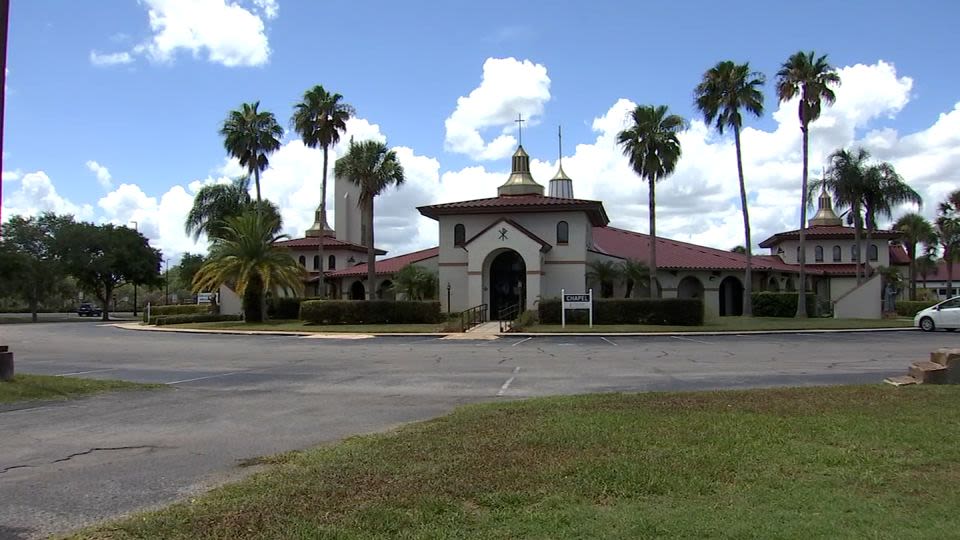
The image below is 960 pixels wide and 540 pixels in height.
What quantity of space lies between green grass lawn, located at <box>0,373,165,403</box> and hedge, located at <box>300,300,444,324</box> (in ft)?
79.1

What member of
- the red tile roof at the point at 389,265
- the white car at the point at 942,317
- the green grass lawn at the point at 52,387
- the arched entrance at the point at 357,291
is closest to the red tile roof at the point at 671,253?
the red tile roof at the point at 389,265

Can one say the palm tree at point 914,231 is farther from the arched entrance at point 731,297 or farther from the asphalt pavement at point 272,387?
the asphalt pavement at point 272,387

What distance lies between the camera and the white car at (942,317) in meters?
31.1

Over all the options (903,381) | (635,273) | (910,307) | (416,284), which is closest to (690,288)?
(635,273)

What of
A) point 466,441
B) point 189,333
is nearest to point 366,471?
point 466,441

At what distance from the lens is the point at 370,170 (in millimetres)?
41688

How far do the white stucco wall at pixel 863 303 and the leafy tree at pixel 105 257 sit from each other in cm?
5348

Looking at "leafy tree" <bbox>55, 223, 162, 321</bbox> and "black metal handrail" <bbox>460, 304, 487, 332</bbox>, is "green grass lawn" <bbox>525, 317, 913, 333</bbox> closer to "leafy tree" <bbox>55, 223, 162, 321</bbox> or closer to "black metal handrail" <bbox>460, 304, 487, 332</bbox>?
"black metal handrail" <bbox>460, 304, 487, 332</bbox>

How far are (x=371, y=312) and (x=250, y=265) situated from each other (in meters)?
8.20

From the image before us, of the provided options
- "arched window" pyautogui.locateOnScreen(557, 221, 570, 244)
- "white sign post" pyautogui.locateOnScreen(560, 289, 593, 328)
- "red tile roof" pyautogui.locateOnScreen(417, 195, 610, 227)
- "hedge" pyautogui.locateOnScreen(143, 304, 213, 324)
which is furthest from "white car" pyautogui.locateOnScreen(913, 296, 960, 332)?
"hedge" pyautogui.locateOnScreen(143, 304, 213, 324)

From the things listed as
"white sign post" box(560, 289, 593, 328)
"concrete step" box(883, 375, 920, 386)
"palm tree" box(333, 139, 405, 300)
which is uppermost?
"palm tree" box(333, 139, 405, 300)

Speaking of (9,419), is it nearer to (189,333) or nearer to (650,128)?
(189,333)

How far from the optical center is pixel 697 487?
5609 millimetres

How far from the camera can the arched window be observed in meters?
41.6
